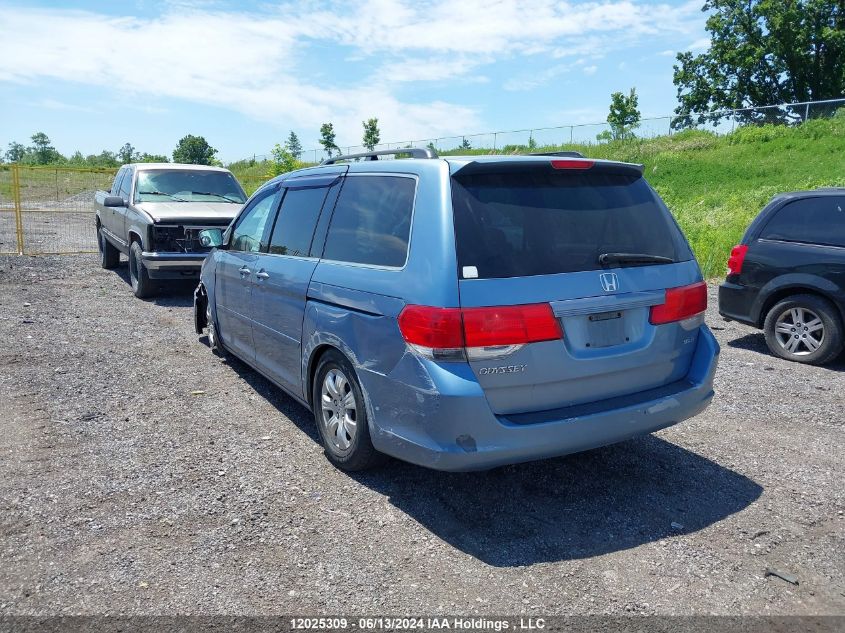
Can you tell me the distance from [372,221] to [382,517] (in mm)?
1707

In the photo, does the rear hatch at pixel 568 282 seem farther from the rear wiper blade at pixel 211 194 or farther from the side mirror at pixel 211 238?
the rear wiper blade at pixel 211 194

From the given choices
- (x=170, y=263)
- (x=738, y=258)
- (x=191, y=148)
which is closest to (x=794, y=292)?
(x=738, y=258)

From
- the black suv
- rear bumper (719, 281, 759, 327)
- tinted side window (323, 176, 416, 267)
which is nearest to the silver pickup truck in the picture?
tinted side window (323, 176, 416, 267)

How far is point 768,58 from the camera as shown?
52.8 m

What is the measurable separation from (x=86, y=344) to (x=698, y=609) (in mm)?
6729

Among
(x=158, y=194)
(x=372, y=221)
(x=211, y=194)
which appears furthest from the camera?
(x=211, y=194)

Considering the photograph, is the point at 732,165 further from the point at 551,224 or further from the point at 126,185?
the point at 551,224

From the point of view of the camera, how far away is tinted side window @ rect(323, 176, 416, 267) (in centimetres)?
383

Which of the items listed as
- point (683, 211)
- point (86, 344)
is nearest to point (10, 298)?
point (86, 344)

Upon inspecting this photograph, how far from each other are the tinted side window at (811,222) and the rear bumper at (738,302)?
63 cm

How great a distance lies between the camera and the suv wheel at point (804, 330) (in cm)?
706

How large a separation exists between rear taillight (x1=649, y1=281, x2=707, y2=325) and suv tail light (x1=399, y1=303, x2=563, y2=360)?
806 mm

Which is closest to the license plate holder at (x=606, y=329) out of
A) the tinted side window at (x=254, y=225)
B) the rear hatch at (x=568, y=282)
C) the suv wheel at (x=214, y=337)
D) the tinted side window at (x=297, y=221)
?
the rear hatch at (x=568, y=282)

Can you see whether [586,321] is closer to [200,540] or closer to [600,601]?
[600,601]
